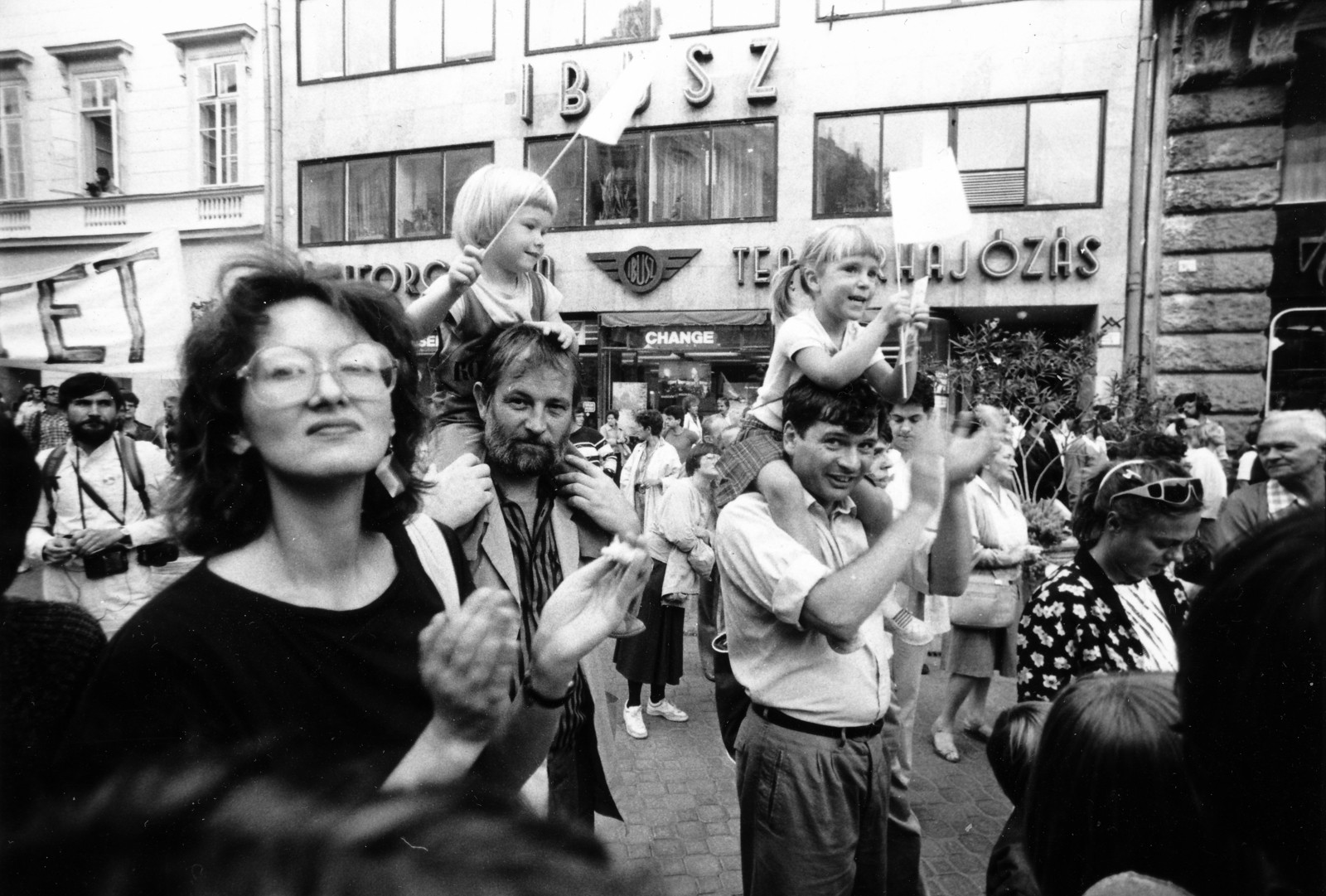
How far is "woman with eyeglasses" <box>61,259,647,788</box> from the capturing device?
0.78 metres

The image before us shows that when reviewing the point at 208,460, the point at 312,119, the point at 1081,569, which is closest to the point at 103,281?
the point at 208,460

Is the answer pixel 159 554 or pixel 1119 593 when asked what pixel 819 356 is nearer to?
pixel 1119 593

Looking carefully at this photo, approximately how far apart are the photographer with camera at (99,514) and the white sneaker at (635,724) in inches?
137

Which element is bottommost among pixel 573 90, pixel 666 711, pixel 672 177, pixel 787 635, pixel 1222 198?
pixel 666 711

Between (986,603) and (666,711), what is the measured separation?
2.12 m

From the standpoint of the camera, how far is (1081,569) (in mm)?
1991

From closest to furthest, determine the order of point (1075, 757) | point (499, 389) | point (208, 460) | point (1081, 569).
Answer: point (208, 460)
point (1075, 757)
point (499, 389)
point (1081, 569)

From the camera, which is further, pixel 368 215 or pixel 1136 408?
pixel 1136 408

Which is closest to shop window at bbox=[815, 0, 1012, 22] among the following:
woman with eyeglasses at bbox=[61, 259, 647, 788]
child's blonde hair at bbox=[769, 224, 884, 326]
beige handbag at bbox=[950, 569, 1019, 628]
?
child's blonde hair at bbox=[769, 224, 884, 326]

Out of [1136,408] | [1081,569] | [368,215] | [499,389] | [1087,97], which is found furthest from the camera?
[1136,408]

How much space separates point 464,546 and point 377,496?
0.43 meters

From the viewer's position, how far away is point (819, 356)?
2.16m

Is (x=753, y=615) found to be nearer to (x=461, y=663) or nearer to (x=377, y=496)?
(x=377, y=496)

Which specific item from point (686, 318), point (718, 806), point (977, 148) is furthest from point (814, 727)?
point (686, 318)
